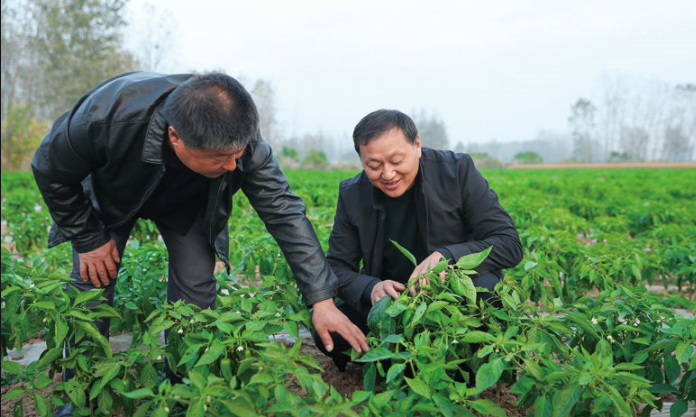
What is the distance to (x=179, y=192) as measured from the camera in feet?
A: 7.92

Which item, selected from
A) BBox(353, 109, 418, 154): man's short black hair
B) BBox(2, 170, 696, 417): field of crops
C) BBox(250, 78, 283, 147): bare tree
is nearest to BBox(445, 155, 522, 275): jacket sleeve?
BBox(2, 170, 696, 417): field of crops

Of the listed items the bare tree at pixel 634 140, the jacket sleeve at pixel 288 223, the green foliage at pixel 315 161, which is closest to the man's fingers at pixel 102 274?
the jacket sleeve at pixel 288 223

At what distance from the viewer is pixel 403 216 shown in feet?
8.29

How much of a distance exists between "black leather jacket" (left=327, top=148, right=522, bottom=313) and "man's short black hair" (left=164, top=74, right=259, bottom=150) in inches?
30.8

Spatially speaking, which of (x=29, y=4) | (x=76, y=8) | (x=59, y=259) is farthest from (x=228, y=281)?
(x=29, y=4)

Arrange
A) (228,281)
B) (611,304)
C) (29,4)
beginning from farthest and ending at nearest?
(29,4)
(228,281)
(611,304)

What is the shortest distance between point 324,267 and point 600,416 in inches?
42.2

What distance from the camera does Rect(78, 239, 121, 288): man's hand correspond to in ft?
7.70

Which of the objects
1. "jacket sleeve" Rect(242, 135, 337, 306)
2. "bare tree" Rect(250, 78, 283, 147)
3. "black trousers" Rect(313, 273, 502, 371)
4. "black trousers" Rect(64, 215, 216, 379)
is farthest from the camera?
"bare tree" Rect(250, 78, 283, 147)

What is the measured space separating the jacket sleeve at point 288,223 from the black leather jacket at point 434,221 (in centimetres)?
21

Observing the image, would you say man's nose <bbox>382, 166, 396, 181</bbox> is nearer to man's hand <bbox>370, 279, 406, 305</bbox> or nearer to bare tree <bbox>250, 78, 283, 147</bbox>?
man's hand <bbox>370, 279, 406, 305</bbox>

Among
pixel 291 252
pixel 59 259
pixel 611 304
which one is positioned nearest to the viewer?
pixel 611 304

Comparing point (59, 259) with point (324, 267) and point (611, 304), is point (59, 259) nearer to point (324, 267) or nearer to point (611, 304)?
point (324, 267)

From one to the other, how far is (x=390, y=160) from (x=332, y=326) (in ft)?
2.24
